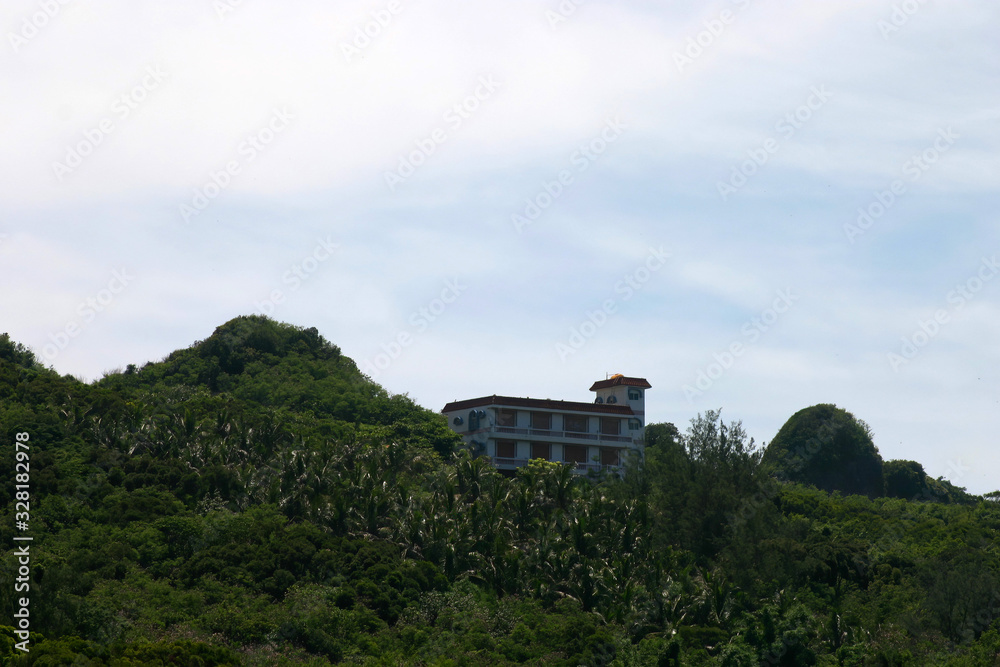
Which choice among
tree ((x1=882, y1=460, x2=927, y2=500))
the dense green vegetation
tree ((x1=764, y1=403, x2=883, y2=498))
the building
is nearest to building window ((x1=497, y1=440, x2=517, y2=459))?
the building

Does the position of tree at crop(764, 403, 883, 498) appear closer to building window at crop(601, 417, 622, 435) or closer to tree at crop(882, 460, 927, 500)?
tree at crop(882, 460, 927, 500)

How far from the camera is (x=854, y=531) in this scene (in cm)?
6406

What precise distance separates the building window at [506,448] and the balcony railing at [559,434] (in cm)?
82

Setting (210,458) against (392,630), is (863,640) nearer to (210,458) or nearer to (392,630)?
(392,630)

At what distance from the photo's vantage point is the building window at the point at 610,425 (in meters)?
81.5

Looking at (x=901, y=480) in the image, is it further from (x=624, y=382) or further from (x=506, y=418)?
(x=506, y=418)

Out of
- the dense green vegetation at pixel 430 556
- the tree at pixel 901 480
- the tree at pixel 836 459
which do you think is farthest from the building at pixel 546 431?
the tree at pixel 901 480

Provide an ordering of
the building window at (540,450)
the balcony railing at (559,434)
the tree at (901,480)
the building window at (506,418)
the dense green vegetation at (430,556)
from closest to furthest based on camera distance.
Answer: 1. the dense green vegetation at (430,556)
2. the balcony railing at (559,434)
3. the building window at (540,450)
4. the building window at (506,418)
5. the tree at (901,480)

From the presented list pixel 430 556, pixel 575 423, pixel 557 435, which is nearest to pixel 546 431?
pixel 557 435

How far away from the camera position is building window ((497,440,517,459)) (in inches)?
3078

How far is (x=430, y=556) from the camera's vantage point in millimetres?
53812

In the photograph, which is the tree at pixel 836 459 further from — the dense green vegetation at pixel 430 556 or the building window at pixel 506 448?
the building window at pixel 506 448

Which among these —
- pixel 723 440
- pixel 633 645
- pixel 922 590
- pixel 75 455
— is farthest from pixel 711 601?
pixel 75 455

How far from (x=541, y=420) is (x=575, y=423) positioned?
2825mm
